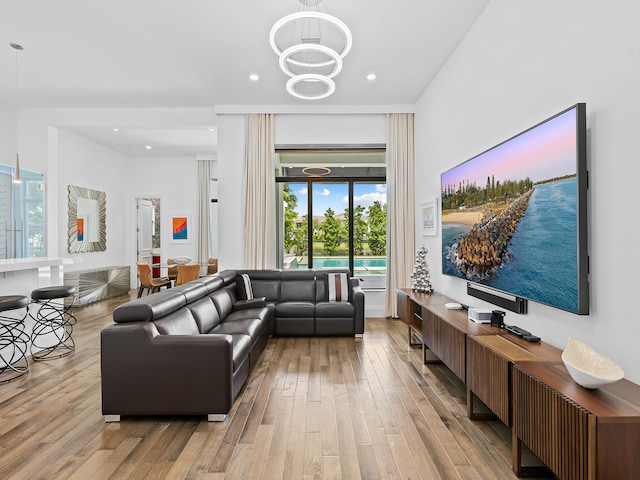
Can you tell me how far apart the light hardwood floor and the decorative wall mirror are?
4.17 m

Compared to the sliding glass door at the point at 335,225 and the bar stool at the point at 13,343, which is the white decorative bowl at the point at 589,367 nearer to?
the bar stool at the point at 13,343

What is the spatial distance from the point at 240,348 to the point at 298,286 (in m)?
2.26

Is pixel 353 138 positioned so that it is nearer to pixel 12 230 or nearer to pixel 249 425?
pixel 249 425

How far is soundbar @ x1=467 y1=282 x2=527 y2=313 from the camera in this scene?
8.36ft

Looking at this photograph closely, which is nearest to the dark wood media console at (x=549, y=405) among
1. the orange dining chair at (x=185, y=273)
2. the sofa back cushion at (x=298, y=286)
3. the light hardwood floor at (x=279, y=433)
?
the light hardwood floor at (x=279, y=433)

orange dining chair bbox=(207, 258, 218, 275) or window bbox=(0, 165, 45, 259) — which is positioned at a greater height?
window bbox=(0, 165, 45, 259)

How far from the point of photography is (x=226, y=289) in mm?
4441

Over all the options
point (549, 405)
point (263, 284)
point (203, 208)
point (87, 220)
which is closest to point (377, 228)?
point (263, 284)

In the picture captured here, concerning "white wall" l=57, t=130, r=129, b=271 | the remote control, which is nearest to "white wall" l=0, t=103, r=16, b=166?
"white wall" l=57, t=130, r=129, b=271

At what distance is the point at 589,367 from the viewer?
63.6 inches

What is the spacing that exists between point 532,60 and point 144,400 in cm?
368

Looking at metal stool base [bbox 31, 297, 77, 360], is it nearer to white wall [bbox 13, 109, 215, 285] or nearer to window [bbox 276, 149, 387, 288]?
white wall [bbox 13, 109, 215, 285]

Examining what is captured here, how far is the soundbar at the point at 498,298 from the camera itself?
255 centimetres

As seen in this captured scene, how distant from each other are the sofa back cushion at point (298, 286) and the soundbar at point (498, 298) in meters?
2.32
